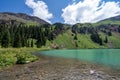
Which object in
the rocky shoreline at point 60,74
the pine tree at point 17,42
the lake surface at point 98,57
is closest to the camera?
the rocky shoreline at point 60,74

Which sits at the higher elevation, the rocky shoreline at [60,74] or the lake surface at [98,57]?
the rocky shoreline at [60,74]

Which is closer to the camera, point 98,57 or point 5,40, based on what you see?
point 98,57

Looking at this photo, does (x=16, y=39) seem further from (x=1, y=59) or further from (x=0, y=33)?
(x=1, y=59)

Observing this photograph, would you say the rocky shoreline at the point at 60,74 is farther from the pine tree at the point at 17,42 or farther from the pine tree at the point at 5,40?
the pine tree at the point at 17,42

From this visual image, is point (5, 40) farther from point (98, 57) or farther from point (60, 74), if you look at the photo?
point (60, 74)

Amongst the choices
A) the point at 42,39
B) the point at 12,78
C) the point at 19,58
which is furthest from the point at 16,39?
the point at 12,78

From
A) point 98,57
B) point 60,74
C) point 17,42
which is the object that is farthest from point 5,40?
point 60,74

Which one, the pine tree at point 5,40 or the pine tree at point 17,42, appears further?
the pine tree at point 17,42

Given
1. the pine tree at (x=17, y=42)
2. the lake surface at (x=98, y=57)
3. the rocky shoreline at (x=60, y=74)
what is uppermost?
the pine tree at (x=17, y=42)

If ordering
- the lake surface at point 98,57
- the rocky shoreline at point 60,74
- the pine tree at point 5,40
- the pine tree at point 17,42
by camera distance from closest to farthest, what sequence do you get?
the rocky shoreline at point 60,74
the lake surface at point 98,57
the pine tree at point 5,40
the pine tree at point 17,42

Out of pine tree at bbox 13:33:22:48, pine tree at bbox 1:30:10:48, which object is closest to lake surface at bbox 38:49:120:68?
pine tree at bbox 1:30:10:48

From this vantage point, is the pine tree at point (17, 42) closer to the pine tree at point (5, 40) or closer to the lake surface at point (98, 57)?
the pine tree at point (5, 40)

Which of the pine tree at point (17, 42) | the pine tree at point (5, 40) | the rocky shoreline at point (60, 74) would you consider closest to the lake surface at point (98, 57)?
the rocky shoreline at point (60, 74)

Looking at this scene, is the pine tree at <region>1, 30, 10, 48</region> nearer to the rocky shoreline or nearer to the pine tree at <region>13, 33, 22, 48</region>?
the pine tree at <region>13, 33, 22, 48</region>
